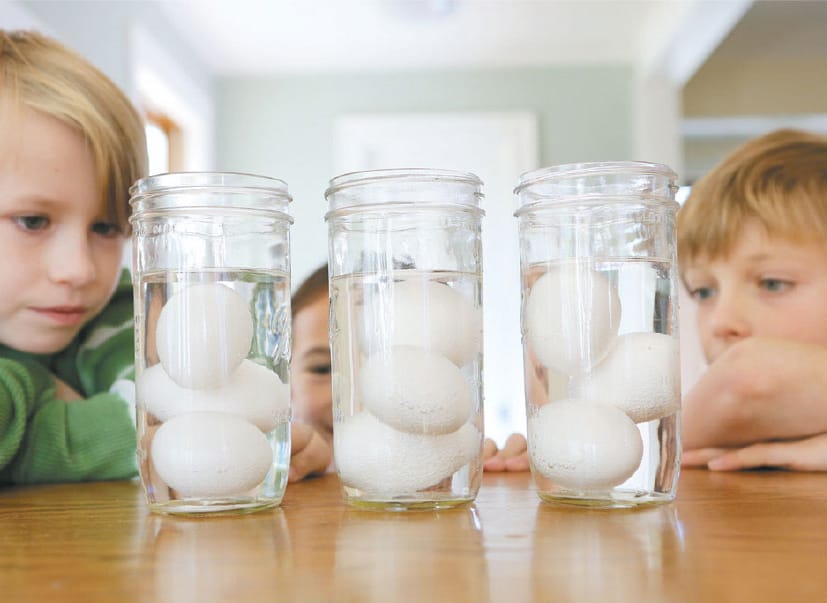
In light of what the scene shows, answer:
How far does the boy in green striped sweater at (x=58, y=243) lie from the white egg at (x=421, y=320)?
40 cm

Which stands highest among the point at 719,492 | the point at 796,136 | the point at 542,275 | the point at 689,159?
the point at 689,159

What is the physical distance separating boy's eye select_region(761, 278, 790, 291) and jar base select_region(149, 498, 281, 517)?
2.82ft

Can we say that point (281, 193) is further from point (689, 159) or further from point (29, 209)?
point (689, 159)

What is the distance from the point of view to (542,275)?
0.46 meters

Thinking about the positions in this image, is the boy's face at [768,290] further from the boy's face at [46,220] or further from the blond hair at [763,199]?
the boy's face at [46,220]

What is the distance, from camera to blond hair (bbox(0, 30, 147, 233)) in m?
0.84

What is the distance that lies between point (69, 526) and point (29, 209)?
480mm

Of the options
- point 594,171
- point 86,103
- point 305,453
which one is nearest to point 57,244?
point 86,103

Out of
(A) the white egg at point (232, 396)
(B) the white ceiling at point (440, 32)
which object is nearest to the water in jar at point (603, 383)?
(A) the white egg at point (232, 396)

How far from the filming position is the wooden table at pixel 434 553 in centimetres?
28

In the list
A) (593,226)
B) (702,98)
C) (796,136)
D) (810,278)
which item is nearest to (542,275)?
(593,226)

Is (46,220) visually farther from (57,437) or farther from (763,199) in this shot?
(763,199)

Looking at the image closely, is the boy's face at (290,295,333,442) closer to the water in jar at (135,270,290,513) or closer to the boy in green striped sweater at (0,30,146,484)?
the boy in green striped sweater at (0,30,146,484)

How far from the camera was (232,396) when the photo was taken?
0.45 meters
